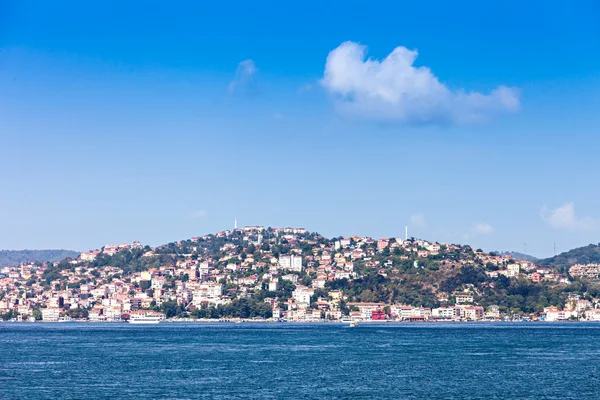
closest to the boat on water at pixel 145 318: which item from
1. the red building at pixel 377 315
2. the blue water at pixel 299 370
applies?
the red building at pixel 377 315

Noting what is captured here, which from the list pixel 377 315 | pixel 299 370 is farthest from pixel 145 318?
pixel 299 370

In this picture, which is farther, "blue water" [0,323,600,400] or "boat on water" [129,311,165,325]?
"boat on water" [129,311,165,325]

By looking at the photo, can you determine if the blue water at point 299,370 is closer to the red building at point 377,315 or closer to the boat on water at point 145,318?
the boat on water at point 145,318

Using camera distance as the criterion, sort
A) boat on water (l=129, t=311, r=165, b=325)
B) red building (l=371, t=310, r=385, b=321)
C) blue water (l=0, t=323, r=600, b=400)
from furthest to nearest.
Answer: red building (l=371, t=310, r=385, b=321) → boat on water (l=129, t=311, r=165, b=325) → blue water (l=0, t=323, r=600, b=400)

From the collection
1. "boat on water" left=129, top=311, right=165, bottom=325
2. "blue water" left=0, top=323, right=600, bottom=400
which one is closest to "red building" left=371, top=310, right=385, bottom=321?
"boat on water" left=129, top=311, right=165, bottom=325

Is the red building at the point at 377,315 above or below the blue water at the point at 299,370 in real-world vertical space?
above

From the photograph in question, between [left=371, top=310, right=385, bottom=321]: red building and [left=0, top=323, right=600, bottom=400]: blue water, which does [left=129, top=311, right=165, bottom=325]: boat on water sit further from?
[left=0, top=323, right=600, bottom=400]: blue water

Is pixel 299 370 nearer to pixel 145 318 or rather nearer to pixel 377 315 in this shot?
pixel 377 315
